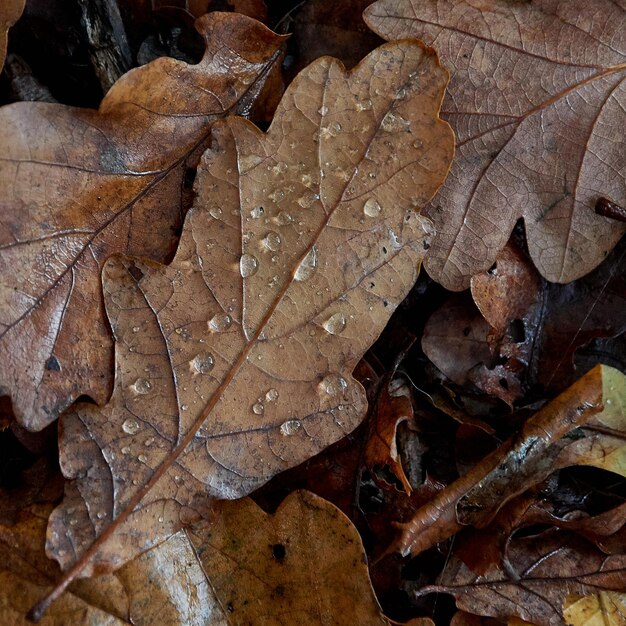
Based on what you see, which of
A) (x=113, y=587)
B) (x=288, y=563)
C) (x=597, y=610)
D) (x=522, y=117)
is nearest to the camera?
(x=113, y=587)

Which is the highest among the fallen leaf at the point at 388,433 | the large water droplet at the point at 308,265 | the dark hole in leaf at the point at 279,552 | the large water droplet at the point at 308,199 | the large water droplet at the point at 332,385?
the large water droplet at the point at 308,199

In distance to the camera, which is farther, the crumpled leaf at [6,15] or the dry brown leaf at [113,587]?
the crumpled leaf at [6,15]

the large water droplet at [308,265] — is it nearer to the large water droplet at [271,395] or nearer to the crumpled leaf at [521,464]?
the large water droplet at [271,395]

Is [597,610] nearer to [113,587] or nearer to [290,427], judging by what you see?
[290,427]

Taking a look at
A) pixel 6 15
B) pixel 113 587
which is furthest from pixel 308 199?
pixel 113 587

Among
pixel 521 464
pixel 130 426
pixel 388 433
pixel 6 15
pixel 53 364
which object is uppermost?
pixel 6 15

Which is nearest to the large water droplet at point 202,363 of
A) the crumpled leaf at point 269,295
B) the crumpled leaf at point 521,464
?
the crumpled leaf at point 269,295

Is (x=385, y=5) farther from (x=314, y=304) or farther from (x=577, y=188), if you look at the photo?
(x=314, y=304)
